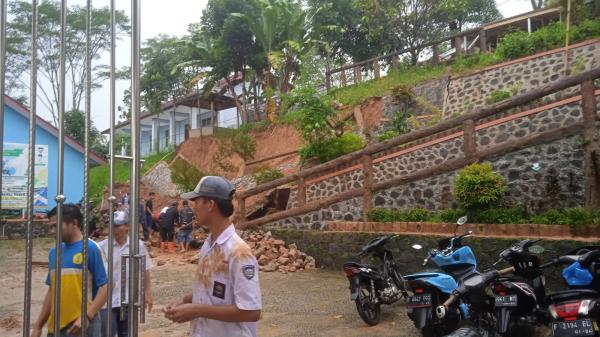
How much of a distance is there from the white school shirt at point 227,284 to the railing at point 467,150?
286 inches

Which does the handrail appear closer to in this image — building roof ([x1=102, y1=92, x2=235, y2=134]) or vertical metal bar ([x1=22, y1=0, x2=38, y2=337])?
vertical metal bar ([x1=22, y1=0, x2=38, y2=337])

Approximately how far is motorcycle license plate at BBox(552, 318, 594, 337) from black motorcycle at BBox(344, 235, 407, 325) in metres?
2.70

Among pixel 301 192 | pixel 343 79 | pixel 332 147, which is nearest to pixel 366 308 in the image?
pixel 301 192

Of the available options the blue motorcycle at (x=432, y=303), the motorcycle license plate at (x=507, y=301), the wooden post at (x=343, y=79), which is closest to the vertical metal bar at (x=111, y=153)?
the blue motorcycle at (x=432, y=303)

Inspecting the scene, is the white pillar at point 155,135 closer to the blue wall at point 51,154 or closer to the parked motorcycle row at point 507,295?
the parked motorcycle row at point 507,295

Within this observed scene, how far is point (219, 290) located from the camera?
2.46 metres

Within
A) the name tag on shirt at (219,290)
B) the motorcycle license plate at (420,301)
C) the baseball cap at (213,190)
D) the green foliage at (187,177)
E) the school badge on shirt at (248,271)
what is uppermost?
the green foliage at (187,177)

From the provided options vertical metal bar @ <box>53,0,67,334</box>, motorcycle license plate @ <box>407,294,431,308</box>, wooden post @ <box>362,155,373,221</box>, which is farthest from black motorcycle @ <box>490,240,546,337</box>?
wooden post @ <box>362,155,373,221</box>

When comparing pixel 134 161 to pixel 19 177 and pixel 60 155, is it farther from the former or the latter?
pixel 19 177

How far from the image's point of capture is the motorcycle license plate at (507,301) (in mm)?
4566

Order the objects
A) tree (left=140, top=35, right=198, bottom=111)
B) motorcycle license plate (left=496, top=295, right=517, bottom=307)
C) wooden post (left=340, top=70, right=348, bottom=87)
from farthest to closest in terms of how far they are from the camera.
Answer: tree (left=140, top=35, right=198, bottom=111), wooden post (left=340, top=70, right=348, bottom=87), motorcycle license plate (left=496, top=295, right=517, bottom=307)

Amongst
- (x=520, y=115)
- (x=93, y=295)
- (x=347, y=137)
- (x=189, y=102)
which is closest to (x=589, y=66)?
(x=520, y=115)

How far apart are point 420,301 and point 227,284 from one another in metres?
3.14

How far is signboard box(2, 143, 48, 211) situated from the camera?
8.41ft
